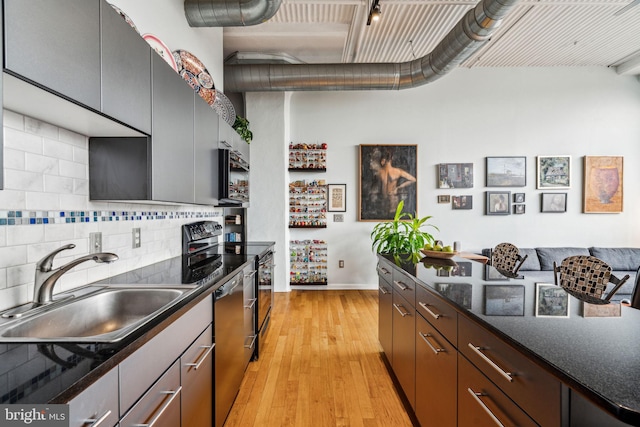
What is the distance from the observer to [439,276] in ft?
5.61

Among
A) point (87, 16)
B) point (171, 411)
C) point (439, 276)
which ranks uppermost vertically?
point (87, 16)

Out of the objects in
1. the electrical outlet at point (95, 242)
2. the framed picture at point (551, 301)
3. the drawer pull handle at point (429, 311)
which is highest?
the electrical outlet at point (95, 242)

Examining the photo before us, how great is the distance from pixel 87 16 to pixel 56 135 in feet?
1.82

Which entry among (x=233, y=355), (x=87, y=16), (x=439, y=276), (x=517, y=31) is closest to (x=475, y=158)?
(x=517, y=31)

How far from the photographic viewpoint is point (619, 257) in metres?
4.52

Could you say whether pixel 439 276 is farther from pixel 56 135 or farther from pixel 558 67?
pixel 558 67

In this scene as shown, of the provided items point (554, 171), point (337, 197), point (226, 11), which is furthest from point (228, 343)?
point (554, 171)

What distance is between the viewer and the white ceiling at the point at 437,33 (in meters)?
3.33

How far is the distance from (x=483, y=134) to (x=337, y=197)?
257 centimetres

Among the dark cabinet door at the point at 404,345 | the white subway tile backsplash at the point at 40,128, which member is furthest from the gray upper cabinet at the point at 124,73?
the dark cabinet door at the point at 404,345

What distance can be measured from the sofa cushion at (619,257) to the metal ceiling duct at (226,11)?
18.1 feet

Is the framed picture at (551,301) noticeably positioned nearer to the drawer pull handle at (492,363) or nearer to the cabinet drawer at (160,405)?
the drawer pull handle at (492,363)

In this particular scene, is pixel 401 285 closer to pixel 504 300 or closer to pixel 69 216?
pixel 504 300

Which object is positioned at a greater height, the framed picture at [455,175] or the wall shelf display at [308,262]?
the framed picture at [455,175]
